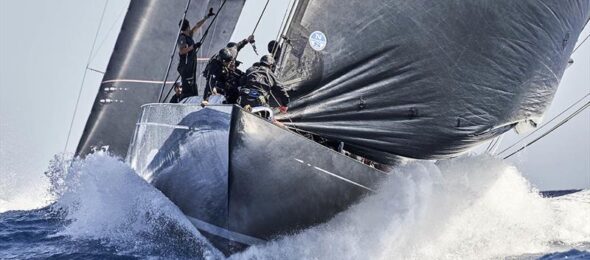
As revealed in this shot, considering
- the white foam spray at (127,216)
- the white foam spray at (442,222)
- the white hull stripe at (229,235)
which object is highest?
the white foam spray at (127,216)

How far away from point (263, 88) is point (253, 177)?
2.71 feet

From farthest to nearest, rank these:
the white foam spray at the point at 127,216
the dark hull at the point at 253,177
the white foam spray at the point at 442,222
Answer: the white foam spray at the point at 127,216 < the white foam spray at the point at 442,222 < the dark hull at the point at 253,177

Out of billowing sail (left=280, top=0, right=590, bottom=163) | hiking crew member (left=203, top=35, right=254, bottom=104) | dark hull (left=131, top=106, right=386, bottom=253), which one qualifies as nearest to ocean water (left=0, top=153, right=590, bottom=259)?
dark hull (left=131, top=106, right=386, bottom=253)

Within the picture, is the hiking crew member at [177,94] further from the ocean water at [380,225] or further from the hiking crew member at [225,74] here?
the hiking crew member at [225,74]

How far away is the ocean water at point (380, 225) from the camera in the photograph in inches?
282

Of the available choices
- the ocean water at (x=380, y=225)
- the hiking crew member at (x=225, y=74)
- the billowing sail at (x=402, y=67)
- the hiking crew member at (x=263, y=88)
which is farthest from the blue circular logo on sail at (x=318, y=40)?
the ocean water at (x=380, y=225)

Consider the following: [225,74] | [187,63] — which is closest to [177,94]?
[187,63]

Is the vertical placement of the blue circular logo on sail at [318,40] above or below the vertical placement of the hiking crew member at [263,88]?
above

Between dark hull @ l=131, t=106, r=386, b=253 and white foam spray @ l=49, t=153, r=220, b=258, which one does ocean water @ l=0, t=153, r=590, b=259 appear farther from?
dark hull @ l=131, t=106, r=386, b=253

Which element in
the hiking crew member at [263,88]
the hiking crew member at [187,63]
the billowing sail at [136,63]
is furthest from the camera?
the billowing sail at [136,63]

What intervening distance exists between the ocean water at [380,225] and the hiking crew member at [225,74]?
1.26 meters

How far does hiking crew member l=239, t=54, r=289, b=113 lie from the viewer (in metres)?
7.00

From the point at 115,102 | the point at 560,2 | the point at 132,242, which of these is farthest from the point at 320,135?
the point at 115,102

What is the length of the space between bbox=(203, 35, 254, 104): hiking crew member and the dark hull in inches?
21.5
